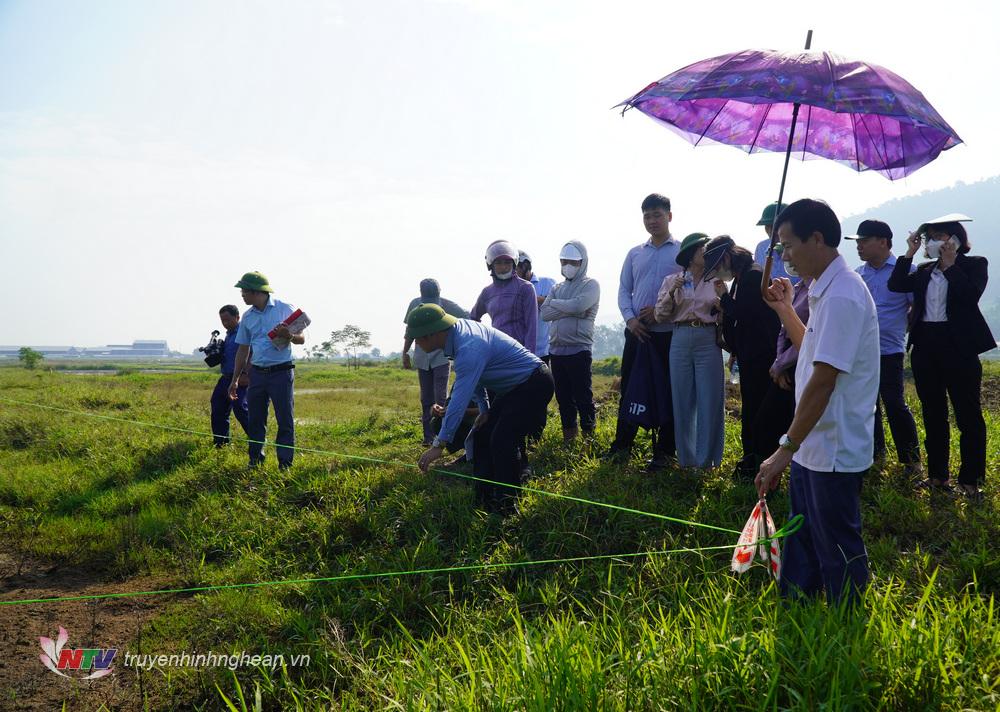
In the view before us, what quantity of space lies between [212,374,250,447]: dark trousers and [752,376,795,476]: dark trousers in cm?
551

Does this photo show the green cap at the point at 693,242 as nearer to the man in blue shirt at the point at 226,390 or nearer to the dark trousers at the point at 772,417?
the dark trousers at the point at 772,417

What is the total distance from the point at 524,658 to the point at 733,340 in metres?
2.91

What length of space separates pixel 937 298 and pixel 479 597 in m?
3.51

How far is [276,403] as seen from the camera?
594cm

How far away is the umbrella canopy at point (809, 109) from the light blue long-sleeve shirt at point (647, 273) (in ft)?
2.93

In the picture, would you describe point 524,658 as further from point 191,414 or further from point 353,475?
point 191,414

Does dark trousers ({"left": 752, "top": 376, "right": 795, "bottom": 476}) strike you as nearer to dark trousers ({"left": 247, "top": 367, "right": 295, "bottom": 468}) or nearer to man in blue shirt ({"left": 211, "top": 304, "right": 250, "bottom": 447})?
dark trousers ({"left": 247, "top": 367, "right": 295, "bottom": 468})

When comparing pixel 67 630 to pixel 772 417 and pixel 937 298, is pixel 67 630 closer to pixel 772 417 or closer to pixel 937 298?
pixel 772 417

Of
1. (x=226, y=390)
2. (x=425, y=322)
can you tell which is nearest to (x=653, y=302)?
(x=425, y=322)

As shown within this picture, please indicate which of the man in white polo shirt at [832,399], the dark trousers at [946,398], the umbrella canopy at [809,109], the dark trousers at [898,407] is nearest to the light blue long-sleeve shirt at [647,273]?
the umbrella canopy at [809,109]

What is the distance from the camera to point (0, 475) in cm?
653

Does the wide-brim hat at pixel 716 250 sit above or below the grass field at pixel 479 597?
above

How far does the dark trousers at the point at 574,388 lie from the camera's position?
5.69 m

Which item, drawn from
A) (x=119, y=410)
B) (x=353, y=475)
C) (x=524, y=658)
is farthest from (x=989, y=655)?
(x=119, y=410)
